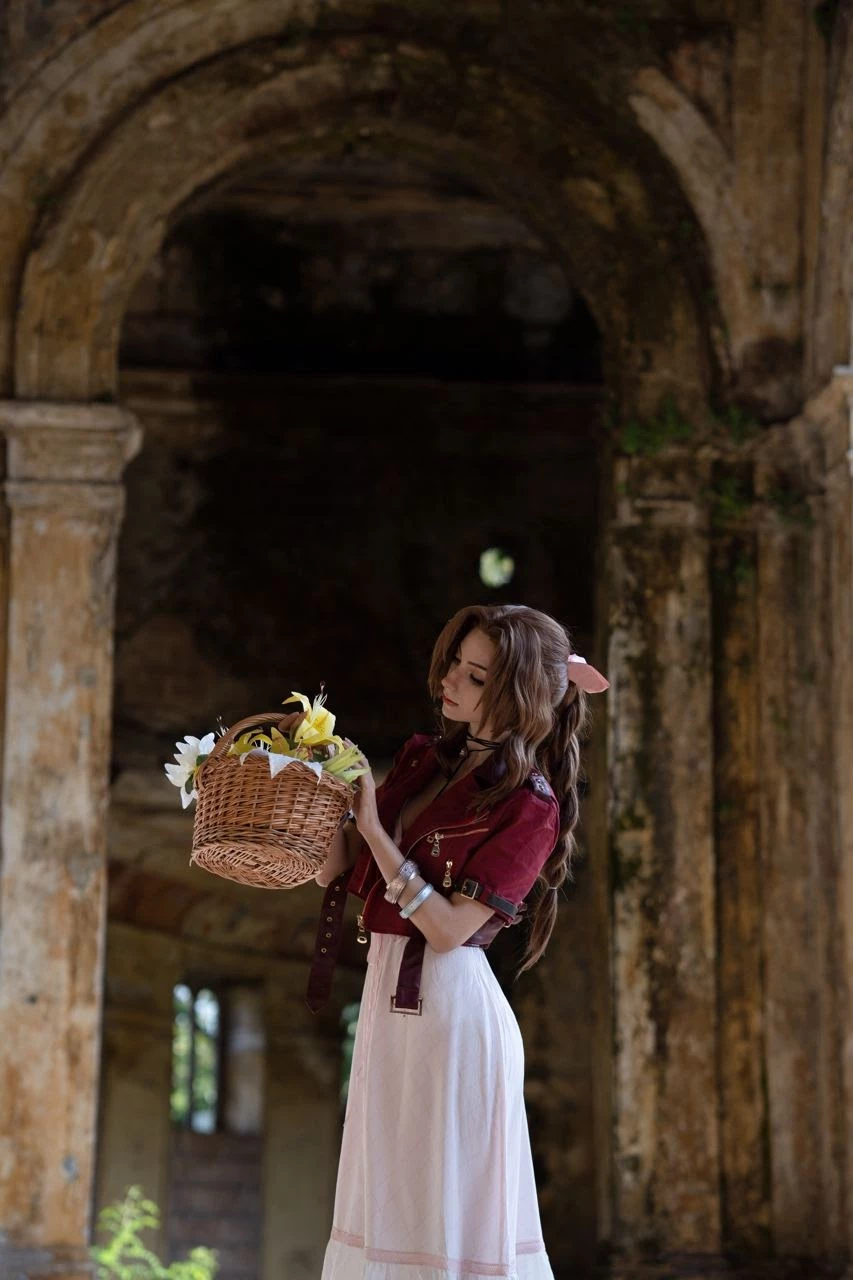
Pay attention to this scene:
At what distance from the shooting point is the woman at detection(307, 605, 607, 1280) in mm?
3516

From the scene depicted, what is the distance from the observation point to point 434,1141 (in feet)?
11.6

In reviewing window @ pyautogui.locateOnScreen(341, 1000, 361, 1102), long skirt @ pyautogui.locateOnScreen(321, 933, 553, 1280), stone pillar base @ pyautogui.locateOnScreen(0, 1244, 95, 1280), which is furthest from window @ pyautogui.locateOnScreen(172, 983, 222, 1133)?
long skirt @ pyautogui.locateOnScreen(321, 933, 553, 1280)

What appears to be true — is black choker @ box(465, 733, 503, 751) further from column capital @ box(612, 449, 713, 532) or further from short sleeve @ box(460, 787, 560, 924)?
column capital @ box(612, 449, 713, 532)

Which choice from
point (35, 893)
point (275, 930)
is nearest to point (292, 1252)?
point (275, 930)

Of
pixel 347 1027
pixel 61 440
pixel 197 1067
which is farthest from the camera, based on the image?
pixel 197 1067

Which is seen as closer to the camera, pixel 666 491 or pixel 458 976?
pixel 458 976

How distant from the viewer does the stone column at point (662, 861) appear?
6723 mm

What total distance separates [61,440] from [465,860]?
146 inches

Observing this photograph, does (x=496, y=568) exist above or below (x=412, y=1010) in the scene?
above

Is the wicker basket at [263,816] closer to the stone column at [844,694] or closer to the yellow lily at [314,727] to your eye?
the yellow lily at [314,727]

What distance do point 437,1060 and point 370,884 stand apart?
46cm

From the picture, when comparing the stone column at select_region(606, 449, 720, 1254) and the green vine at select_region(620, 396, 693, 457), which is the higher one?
the green vine at select_region(620, 396, 693, 457)

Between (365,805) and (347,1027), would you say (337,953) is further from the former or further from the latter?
(347,1027)

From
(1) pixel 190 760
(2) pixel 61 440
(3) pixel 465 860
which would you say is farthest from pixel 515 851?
(2) pixel 61 440
